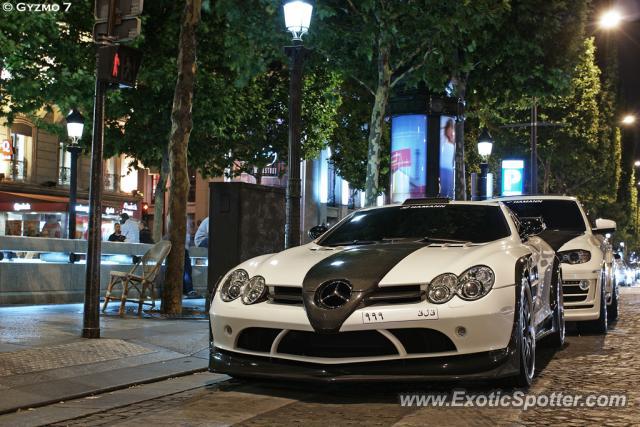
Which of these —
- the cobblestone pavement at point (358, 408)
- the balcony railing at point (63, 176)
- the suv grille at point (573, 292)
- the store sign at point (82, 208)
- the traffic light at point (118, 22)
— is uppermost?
the balcony railing at point (63, 176)

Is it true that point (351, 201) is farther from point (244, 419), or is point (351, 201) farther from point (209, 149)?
point (244, 419)

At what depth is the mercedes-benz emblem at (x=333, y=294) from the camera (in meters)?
5.44

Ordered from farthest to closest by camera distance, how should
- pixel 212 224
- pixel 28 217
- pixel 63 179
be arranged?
pixel 63 179 → pixel 28 217 → pixel 212 224

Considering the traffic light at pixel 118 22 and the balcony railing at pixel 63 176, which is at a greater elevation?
the balcony railing at pixel 63 176

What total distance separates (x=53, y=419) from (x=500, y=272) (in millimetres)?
3082

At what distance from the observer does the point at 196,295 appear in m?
16.5

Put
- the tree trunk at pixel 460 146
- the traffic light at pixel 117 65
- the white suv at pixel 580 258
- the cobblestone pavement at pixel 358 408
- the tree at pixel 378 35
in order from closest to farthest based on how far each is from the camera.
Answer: the cobblestone pavement at pixel 358 408 → the traffic light at pixel 117 65 → the white suv at pixel 580 258 → the tree at pixel 378 35 → the tree trunk at pixel 460 146

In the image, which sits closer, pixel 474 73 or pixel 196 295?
pixel 196 295

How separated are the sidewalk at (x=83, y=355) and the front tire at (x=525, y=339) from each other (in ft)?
9.38

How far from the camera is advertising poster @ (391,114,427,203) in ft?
76.4

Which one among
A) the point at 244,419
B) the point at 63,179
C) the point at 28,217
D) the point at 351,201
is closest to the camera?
the point at 244,419

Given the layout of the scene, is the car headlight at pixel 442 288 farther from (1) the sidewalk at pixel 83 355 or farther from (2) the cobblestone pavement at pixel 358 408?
(1) the sidewalk at pixel 83 355

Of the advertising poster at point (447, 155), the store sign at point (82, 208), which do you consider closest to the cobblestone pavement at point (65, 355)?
the advertising poster at point (447, 155)

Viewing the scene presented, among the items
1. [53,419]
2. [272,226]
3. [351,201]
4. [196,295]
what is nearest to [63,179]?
[351,201]
